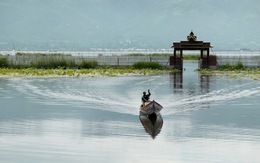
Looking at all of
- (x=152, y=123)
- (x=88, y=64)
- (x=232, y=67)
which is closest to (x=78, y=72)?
(x=88, y=64)

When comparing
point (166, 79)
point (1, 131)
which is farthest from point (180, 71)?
point (1, 131)

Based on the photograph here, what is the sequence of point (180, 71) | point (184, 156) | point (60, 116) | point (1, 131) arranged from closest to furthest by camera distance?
point (184, 156) < point (1, 131) < point (60, 116) < point (180, 71)

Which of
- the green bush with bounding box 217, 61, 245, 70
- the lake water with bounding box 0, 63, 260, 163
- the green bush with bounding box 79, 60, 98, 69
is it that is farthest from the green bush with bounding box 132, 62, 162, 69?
the lake water with bounding box 0, 63, 260, 163

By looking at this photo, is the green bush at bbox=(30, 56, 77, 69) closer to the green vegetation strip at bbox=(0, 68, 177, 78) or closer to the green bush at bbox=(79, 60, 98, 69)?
the green bush at bbox=(79, 60, 98, 69)

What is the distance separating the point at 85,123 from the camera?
2741 cm

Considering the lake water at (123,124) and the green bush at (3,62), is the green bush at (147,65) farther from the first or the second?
the lake water at (123,124)

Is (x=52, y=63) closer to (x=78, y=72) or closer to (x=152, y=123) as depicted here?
(x=78, y=72)

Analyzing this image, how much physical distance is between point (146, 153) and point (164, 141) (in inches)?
94.6

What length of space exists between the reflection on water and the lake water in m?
0.26

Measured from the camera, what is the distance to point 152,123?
89.2 ft

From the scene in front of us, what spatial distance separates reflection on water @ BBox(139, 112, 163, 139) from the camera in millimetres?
25217

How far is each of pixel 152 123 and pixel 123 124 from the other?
51.3 inches

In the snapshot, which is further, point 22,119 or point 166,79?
point 166,79

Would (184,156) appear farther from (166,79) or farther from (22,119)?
(166,79)
